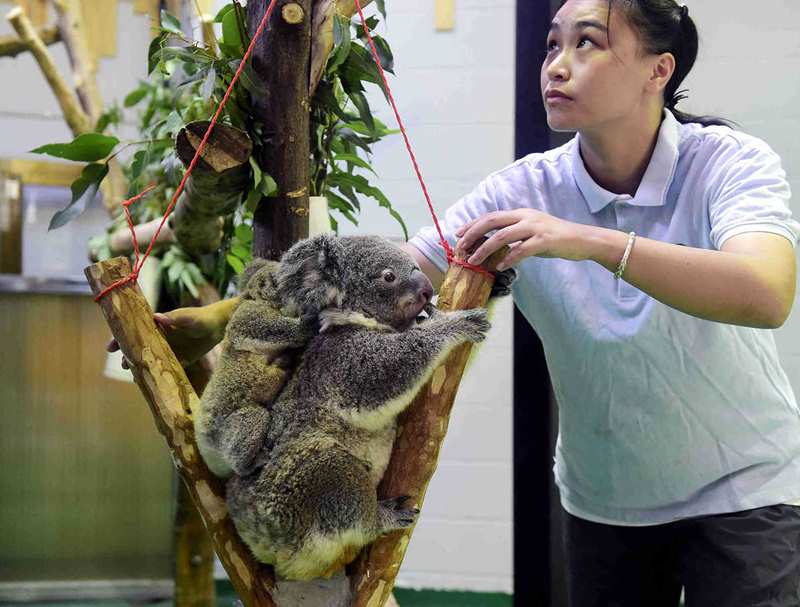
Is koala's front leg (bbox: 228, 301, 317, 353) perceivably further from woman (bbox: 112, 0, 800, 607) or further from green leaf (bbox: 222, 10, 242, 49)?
green leaf (bbox: 222, 10, 242, 49)

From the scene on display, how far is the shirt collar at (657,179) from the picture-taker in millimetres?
1511

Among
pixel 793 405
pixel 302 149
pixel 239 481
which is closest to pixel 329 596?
pixel 239 481

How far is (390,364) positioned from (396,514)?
232 millimetres

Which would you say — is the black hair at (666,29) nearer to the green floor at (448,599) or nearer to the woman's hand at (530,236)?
the woman's hand at (530,236)

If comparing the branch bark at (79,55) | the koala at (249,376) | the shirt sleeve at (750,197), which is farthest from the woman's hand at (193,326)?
the branch bark at (79,55)

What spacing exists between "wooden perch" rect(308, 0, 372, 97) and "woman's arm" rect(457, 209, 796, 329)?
0.55 m

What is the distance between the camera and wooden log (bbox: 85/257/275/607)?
1259 mm

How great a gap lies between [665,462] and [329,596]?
2.35 feet

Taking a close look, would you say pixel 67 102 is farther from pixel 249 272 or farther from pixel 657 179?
pixel 657 179

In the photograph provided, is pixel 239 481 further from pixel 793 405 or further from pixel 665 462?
pixel 793 405

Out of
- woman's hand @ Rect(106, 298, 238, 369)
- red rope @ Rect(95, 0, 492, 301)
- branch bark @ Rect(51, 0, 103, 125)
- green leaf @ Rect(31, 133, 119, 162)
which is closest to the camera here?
red rope @ Rect(95, 0, 492, 301)

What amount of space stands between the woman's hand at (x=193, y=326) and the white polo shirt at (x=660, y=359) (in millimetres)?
443

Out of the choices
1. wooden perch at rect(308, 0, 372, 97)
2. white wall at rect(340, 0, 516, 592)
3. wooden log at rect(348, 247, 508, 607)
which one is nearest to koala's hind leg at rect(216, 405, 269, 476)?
wooden log at rect(348, 247, 508, 607)

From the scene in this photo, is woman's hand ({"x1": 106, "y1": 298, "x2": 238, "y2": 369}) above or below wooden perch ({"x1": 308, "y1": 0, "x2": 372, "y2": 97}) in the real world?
below
